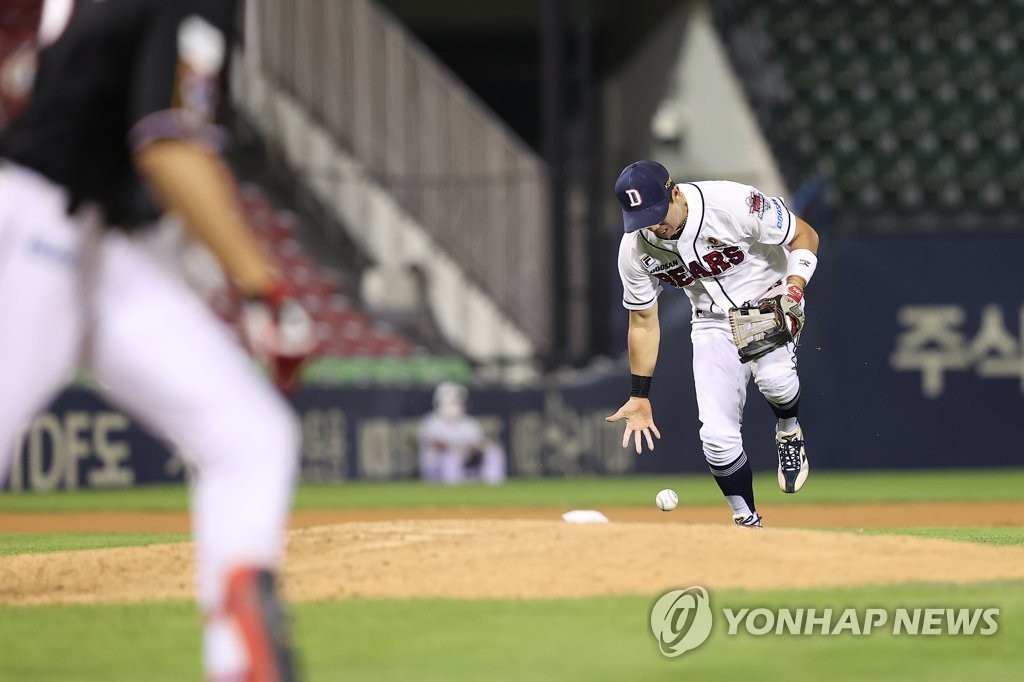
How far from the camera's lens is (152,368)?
9.27 feet

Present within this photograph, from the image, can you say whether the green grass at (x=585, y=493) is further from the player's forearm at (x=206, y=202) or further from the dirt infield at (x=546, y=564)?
the player's forearm at (x=206, y=202)

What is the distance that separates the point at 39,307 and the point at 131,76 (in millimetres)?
484

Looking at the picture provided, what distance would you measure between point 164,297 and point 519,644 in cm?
152

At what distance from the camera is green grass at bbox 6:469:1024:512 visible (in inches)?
449

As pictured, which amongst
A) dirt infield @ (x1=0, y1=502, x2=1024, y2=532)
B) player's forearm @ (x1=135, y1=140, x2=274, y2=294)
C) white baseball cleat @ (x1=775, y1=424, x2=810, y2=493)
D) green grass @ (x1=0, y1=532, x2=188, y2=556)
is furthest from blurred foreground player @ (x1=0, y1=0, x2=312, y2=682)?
dirt infield @ (x1=0, y1=502, x2=1024, y2=532)

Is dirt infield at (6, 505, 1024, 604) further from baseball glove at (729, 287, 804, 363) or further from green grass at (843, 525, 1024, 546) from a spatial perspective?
baseball glove at (729, 287, 804, 363)

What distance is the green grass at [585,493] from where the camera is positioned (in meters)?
11.4

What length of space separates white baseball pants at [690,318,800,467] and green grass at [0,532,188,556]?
277 cm

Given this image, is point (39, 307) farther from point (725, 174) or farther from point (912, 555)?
point (725, 174)

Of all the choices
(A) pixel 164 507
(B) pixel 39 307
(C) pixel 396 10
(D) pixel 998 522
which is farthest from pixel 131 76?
(C) pixel 396 10

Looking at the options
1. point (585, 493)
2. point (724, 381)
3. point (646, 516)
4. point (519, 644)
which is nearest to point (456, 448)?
point (585, 493)

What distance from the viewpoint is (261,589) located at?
277 cm

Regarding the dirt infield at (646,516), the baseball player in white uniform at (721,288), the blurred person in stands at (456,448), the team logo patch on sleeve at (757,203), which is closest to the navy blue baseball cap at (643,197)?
the baseball player in white uniform at (721,288)
